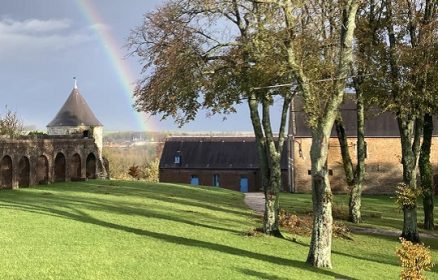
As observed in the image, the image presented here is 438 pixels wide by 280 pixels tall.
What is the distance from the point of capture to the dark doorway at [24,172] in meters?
35.1

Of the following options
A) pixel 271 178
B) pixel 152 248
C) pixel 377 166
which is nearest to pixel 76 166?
pixel 271 178

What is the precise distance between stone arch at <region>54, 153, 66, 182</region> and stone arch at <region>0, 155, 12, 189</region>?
848 cm

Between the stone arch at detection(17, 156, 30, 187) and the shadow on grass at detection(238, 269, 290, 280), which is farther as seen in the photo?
the stone arch at detection(17, 156, 30, 187)

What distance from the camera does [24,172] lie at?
35469 mm

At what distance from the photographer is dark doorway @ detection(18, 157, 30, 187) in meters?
35.1

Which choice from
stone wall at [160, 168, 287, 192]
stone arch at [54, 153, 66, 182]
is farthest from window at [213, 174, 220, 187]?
stone arch at [54, 153, 66, 182]

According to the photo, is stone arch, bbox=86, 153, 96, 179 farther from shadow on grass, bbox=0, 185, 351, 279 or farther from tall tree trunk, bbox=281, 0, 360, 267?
tall tree trunk, bbox=281, 0, 360, 267

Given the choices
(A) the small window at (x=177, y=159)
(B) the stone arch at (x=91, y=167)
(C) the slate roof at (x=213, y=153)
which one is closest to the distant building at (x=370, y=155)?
(C) the slate roof at (x=213, y=153)

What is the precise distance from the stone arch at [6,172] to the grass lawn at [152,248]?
980 centimetres

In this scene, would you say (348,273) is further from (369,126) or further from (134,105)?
(369,126)

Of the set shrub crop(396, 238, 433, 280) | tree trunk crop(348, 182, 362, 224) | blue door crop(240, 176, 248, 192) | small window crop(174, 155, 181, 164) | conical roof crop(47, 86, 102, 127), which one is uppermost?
conical roof crop(47, 86, 102, 127)

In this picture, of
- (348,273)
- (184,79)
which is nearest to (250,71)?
(184,79)

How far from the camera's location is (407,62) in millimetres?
19234

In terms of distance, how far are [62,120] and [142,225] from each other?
40627mm
